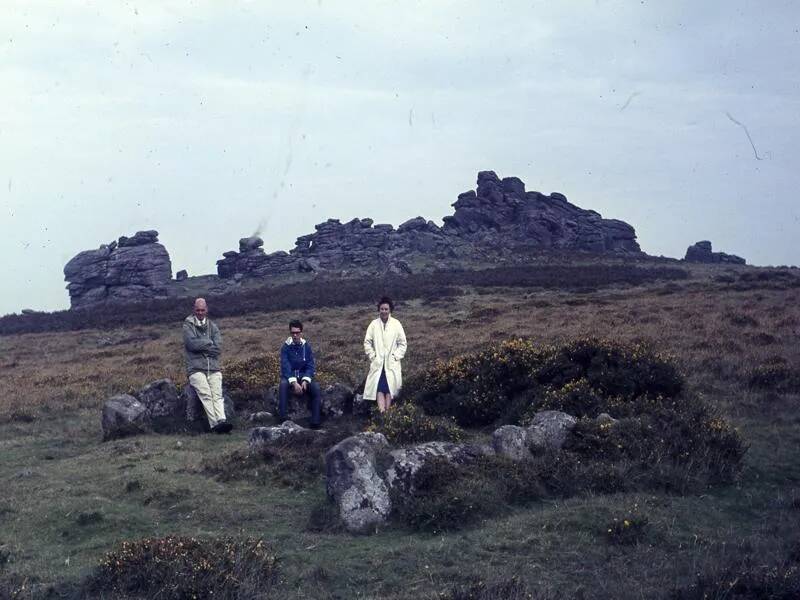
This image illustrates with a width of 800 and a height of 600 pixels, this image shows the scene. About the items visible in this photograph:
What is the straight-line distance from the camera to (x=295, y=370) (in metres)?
14.1

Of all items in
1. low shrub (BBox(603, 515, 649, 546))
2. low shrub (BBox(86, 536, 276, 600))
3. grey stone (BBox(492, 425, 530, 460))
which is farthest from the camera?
grey stone (BBox(492, 425, 530, 460))

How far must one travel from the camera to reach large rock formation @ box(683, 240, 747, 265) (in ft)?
297

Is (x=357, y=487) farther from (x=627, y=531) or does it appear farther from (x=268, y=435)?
(x=268, y=435)

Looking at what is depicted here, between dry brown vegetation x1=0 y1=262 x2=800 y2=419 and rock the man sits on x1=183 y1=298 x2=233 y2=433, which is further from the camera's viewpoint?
dry brown vegetation x1=0 y1=262 x2=800 y2=419

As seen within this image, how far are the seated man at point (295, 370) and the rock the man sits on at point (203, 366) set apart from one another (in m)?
1.10

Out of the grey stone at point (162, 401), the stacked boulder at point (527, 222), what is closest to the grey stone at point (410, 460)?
the grey stone at point (162, 401)

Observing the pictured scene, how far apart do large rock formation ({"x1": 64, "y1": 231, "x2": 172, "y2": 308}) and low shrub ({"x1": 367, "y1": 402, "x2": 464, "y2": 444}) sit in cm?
6215

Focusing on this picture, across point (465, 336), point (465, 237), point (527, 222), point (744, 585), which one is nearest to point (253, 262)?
point (465, 237)

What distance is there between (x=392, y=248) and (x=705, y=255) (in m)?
37.4

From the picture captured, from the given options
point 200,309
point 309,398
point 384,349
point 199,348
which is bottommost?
point 309,398

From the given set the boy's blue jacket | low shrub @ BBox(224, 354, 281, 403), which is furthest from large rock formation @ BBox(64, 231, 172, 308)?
the boy's blue jacket

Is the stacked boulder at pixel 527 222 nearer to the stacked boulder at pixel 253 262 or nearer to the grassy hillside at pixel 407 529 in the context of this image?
the stacked boulder at pixel 253 262

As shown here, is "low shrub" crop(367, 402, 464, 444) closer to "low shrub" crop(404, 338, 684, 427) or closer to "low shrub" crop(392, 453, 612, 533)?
"low shrub" crop(392, 453, 612, 533)

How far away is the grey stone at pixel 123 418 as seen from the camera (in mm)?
14045
